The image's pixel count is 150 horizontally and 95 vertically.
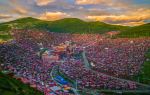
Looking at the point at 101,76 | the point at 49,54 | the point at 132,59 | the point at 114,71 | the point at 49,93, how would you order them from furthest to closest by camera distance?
1. the point at 49,54
2. the point at 132,59
3. the point at 114,71
4. the point at 101,76
5. the point at 49,93

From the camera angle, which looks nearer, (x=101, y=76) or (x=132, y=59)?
(x=101, y=76)

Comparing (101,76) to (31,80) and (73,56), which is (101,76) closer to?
(31,80)

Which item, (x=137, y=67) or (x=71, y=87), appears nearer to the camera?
(x=71, y=87)

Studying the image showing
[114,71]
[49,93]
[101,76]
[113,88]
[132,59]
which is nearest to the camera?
[49,93]

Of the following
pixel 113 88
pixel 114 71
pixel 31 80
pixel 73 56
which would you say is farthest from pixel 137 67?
pixel 73 56

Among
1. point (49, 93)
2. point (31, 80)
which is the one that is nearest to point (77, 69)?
point (31, 80)

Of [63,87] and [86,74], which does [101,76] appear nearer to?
[86,74]
